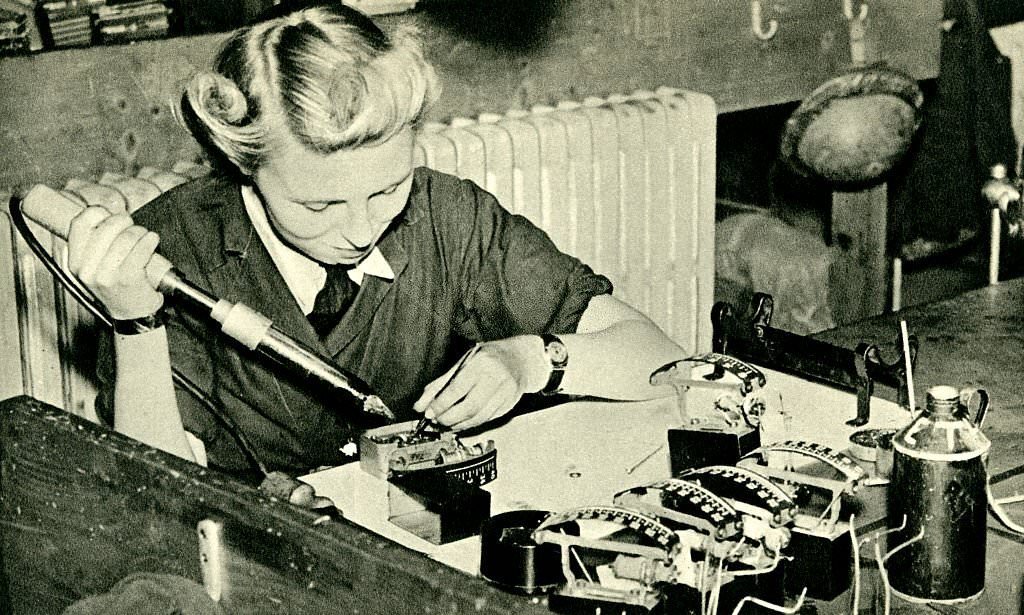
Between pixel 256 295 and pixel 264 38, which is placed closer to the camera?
pixel 264 38

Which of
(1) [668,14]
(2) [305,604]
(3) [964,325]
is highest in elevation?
(1) [668,14]

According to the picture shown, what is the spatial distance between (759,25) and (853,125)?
0.37 meters

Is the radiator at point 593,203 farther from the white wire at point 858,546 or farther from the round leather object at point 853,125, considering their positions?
the white wire at point 858,546

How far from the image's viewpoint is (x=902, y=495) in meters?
1.25

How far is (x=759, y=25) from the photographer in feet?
11.5

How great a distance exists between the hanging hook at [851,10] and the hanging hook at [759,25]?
0.25 metres

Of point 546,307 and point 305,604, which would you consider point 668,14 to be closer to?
point 546,307

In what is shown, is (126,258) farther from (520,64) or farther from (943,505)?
(520,64)

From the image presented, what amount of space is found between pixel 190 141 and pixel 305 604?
72.1 inches

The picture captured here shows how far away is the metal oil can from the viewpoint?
3.99ft

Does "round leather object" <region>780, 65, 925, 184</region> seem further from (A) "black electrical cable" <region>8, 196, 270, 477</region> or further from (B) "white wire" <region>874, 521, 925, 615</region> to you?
(B) "white wire" <region>874, 521, 925, 615</region>

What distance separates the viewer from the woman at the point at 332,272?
1.65 m

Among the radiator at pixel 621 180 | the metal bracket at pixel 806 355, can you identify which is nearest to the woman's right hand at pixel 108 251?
the metal bracket at pixel 806 355

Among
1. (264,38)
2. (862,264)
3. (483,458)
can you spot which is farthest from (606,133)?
(483,458)
